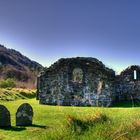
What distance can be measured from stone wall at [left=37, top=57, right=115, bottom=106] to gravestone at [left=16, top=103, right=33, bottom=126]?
49.4 feet

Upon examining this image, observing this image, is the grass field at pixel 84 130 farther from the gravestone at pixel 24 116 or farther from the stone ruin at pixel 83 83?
the stone ruin at pixel 83 83

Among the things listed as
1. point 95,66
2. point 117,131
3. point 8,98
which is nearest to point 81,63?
point 95,66

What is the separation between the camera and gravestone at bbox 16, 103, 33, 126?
22.5 metres

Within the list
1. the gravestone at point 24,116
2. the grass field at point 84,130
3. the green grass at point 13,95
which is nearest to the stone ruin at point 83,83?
the green grass at point 13,95

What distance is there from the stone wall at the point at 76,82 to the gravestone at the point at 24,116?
15.1 m

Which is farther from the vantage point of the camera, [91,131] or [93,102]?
[93,102]

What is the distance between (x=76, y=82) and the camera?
38.6 meters

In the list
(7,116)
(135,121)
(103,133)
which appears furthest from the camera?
(7,116)

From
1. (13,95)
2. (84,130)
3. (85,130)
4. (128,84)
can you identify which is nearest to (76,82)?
(128,84)

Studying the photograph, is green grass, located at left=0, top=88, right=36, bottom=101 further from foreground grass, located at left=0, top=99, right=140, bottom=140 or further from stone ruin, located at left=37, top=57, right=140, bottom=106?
foreground grass, located at left=0, top=99, right=140, bottom=140

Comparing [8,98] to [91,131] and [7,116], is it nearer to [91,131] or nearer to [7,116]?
[7,116]

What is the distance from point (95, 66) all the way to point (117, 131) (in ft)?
79.9

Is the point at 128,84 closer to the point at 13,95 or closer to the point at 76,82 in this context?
the point at 76,82

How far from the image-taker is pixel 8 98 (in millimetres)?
43062
